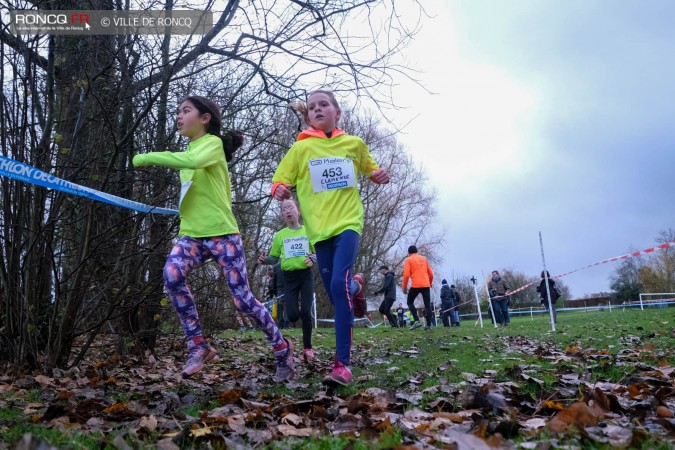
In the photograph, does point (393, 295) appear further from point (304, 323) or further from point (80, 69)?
point (80, 69)

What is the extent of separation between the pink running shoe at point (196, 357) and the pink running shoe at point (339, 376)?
100 centimetres

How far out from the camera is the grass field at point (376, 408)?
83.9 inches

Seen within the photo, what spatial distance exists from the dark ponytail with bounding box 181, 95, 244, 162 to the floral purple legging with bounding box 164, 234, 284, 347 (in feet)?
2.54

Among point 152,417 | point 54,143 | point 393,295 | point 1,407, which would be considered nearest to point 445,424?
point 152,417

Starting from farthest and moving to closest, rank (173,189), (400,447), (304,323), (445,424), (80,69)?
1. (304,323)
2. (173,189)
3. (80,69)
4. (445,424)
5. (400,447)

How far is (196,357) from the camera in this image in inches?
167

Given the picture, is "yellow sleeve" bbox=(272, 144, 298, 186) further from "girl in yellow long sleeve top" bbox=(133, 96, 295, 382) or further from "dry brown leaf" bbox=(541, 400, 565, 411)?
"dry brown leaf" bbox=(541, 400, 565, 411)

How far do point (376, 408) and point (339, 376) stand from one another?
1.03 meters

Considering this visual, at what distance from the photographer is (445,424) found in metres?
2.41

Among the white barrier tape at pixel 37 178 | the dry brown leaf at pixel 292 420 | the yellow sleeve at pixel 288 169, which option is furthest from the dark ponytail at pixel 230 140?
the dry brown leaf at pixel 292 420

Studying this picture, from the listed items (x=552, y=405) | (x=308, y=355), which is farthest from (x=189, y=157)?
(x=308, y=355)

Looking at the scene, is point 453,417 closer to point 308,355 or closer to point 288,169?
point 288,169

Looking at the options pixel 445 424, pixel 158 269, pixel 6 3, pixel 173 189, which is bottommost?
pixel 445 424

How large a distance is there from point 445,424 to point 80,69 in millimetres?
4103
